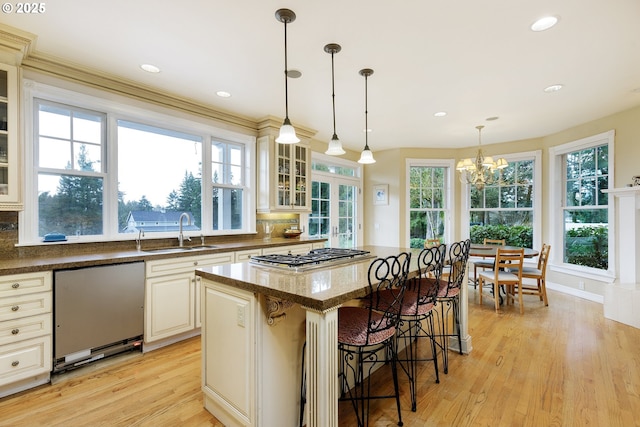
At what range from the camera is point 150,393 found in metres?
2.15

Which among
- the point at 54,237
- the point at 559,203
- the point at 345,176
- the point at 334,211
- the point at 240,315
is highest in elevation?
the point at 345,176

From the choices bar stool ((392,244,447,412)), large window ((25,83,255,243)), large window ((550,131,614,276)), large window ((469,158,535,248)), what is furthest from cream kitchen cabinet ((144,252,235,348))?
large window ((550,131,614,276))

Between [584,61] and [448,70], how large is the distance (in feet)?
3.93

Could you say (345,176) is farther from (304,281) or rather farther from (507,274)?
(304,281)

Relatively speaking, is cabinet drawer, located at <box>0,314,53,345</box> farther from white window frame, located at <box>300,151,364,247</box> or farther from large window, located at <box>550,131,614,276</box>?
large window, located at <box>550,131,614,276</box>

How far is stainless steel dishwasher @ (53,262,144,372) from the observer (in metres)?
2.29

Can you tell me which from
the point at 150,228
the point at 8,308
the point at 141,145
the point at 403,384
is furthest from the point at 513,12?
the point at 8,308

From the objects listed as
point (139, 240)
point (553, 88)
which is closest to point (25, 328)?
point (139, 240)

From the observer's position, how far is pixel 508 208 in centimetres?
562

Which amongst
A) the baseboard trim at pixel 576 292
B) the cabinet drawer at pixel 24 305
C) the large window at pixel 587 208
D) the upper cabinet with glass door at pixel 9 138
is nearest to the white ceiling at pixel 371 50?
the upper cabinet with glass door at pixel 9 138

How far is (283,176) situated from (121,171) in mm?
2045

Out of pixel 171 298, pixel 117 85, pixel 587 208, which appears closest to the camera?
pixel 171 298

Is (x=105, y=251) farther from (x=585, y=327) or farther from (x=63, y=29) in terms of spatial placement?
(x=585, y=327)

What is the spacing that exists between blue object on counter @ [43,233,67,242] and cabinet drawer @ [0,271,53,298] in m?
0.57
